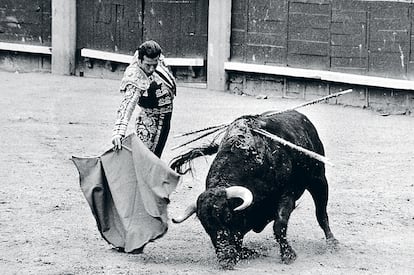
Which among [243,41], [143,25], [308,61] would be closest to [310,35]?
[308,61]

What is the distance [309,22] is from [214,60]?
55.5 inches

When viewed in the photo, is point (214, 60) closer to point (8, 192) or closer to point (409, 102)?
point (409, 102)

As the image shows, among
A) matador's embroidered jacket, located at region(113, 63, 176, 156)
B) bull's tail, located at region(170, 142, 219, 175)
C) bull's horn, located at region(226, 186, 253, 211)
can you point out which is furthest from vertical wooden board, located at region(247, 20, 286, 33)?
bull's horn, located at region(226, 186, 253, 211)

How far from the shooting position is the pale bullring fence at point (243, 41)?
36.5 feet

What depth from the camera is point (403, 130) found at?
10.0m

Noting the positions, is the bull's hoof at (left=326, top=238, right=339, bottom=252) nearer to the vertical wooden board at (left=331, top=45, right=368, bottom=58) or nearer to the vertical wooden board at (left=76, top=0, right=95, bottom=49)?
the vertical wooden board at (left=331, top=45, right=368, bottom=58)

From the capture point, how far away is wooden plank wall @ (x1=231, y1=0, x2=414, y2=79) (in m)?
11.0

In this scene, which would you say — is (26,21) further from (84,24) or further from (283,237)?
(283,237)

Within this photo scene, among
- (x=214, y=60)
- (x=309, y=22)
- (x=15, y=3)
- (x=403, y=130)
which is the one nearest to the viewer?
(x=403, y=130)

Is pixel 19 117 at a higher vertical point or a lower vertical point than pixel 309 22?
lower

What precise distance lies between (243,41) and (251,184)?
7.05 metres

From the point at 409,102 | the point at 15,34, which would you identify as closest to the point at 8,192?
the point at 409,102

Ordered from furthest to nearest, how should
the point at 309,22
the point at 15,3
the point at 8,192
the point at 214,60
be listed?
the point at 15,3
the point at 214,60
the point at 309,22
the point at 8,192

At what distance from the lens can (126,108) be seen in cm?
593
